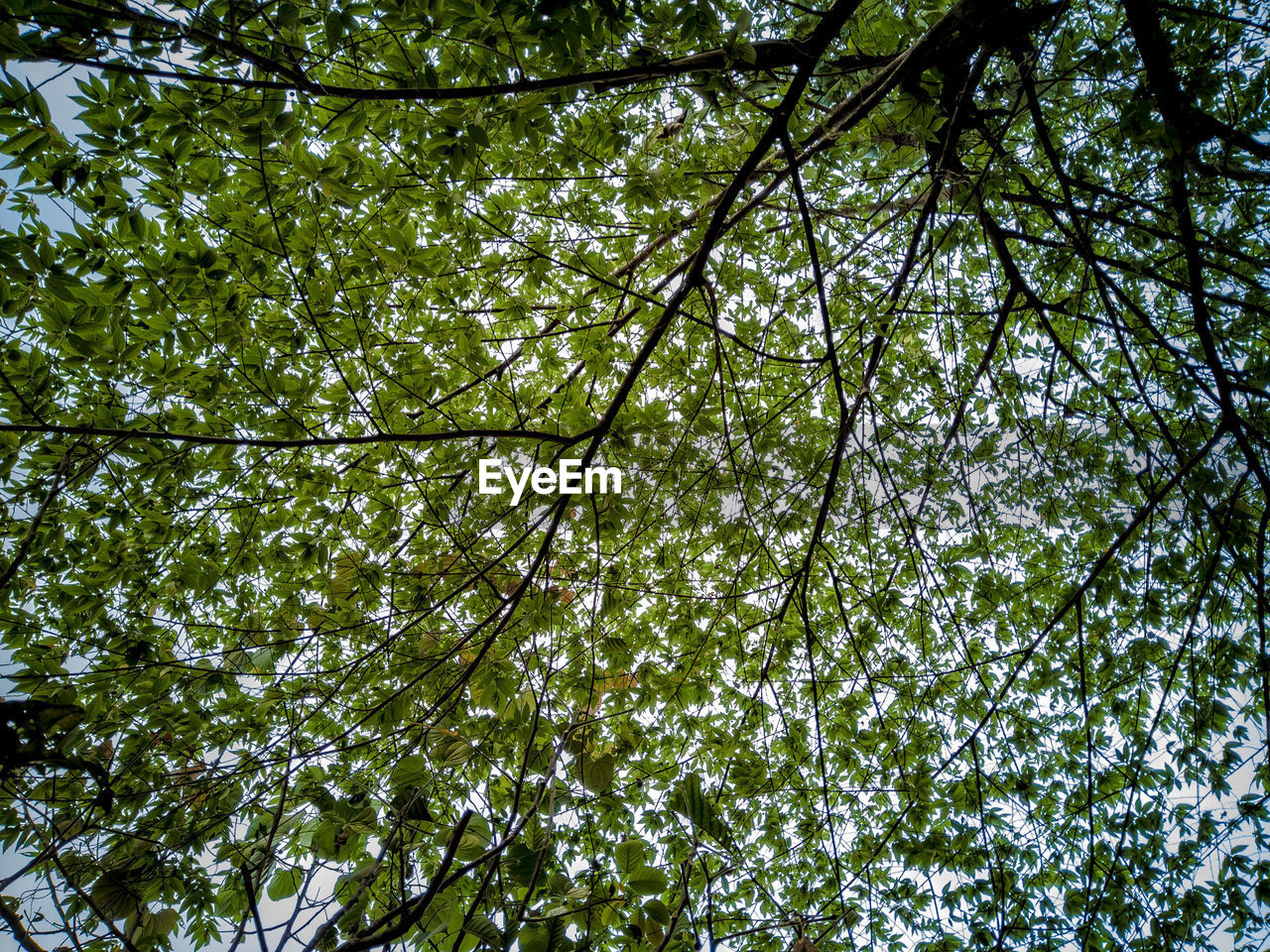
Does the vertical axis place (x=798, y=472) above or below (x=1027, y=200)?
below

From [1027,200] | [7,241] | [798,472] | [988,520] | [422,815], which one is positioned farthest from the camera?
[988,520]

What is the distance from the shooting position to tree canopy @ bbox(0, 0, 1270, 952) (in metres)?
1.90

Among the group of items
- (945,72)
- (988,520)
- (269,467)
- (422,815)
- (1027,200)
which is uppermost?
(945,72)

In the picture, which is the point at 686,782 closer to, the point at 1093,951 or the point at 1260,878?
the point at 1093,951

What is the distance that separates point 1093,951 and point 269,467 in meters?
5.33

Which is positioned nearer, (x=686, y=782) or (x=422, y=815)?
(x=686, y=782)

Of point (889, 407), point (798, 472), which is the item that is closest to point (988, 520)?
point (889, 407)

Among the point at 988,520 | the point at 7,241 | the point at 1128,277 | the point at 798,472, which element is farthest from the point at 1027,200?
the point at 7,241

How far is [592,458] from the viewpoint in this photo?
8.99 ft

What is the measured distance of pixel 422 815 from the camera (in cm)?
158

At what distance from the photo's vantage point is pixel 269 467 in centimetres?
338

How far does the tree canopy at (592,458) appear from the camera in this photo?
1901 mm

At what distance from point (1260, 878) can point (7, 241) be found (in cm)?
613

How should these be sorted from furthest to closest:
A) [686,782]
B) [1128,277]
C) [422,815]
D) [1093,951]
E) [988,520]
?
[988,520], [1128,277], [1093,951], [422,815], [686,782]
